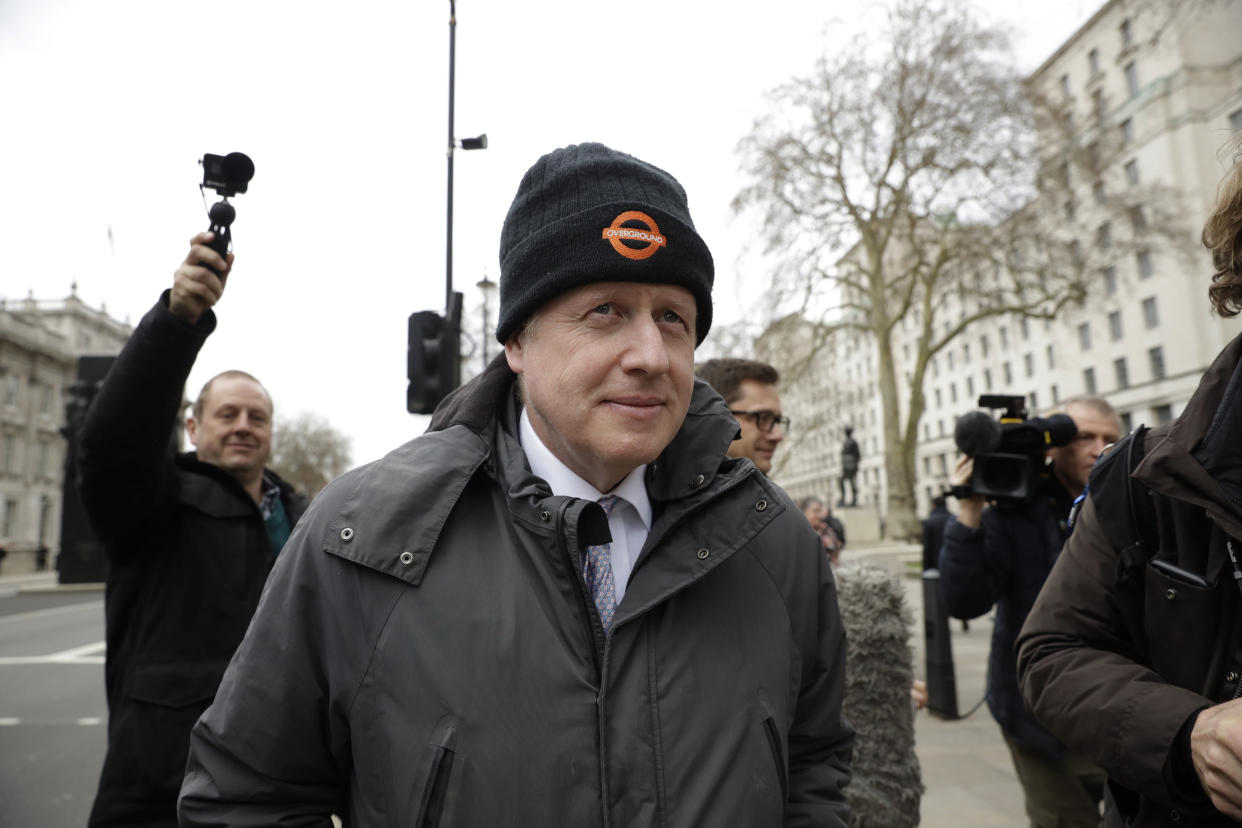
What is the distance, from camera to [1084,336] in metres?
49.7

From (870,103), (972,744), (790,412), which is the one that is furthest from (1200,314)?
(972,744)

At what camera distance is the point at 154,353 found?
2316mm

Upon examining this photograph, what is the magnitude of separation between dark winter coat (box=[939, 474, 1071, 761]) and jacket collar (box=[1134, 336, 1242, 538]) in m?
1.71

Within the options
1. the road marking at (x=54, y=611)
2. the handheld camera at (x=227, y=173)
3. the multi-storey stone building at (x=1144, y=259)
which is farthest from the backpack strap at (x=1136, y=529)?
the multi-storey stone building at (x=1144, y=259)

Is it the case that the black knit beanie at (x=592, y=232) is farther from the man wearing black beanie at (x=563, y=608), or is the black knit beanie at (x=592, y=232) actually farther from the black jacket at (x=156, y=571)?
the black jacket at (x=156, y=571)

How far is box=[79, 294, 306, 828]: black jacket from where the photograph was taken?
2.36m

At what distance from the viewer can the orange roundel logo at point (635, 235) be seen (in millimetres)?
1604

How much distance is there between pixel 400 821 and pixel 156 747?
1.63m

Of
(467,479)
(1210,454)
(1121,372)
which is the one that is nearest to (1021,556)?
(1210,454)

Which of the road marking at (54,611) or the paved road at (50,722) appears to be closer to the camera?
the paved road at (50,722)

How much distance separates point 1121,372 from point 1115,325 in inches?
107

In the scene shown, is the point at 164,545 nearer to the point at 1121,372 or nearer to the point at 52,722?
the point at 52,722

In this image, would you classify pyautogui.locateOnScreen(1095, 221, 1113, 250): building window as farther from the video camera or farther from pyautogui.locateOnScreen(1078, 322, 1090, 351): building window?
pyautogui.locateOnScreen(1078, 322, 1090, 351): building window

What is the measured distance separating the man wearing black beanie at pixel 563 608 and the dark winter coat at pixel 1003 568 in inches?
69.9
